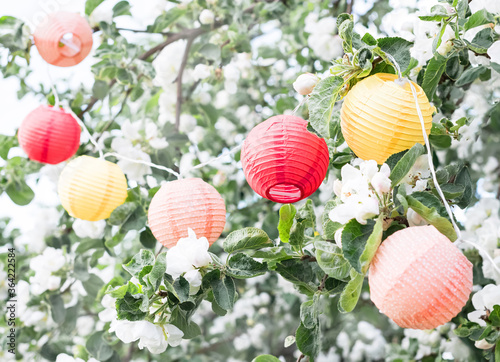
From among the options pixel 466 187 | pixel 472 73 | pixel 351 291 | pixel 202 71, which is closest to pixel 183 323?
pixel 351 291

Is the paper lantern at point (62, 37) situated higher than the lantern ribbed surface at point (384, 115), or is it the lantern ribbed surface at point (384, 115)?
the lantern ribbed surface at point (384, 115)

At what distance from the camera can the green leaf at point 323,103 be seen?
2.33 ft

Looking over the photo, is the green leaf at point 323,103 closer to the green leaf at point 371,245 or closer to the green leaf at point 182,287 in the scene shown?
the green leaf at point 371,245

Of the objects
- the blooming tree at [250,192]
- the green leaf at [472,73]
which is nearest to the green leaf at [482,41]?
the blooming tree at [250,192]

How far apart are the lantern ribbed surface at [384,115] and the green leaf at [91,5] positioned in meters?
1.01

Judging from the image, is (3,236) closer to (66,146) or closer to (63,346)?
(63,346)

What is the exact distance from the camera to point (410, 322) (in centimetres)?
62

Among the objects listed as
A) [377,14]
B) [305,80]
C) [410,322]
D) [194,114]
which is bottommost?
[194,114]

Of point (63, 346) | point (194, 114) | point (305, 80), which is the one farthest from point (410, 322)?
point (194, 114)

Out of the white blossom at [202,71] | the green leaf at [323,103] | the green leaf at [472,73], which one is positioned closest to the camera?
the green leaf at [323,103]

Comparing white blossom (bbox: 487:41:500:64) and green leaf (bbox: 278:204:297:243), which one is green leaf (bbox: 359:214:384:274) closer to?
green leaf (bbox: 278:204:297:243)

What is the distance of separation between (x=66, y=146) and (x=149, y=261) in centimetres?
59

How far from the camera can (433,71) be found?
0.85 m

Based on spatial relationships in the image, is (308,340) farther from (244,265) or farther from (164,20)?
(164,20)
